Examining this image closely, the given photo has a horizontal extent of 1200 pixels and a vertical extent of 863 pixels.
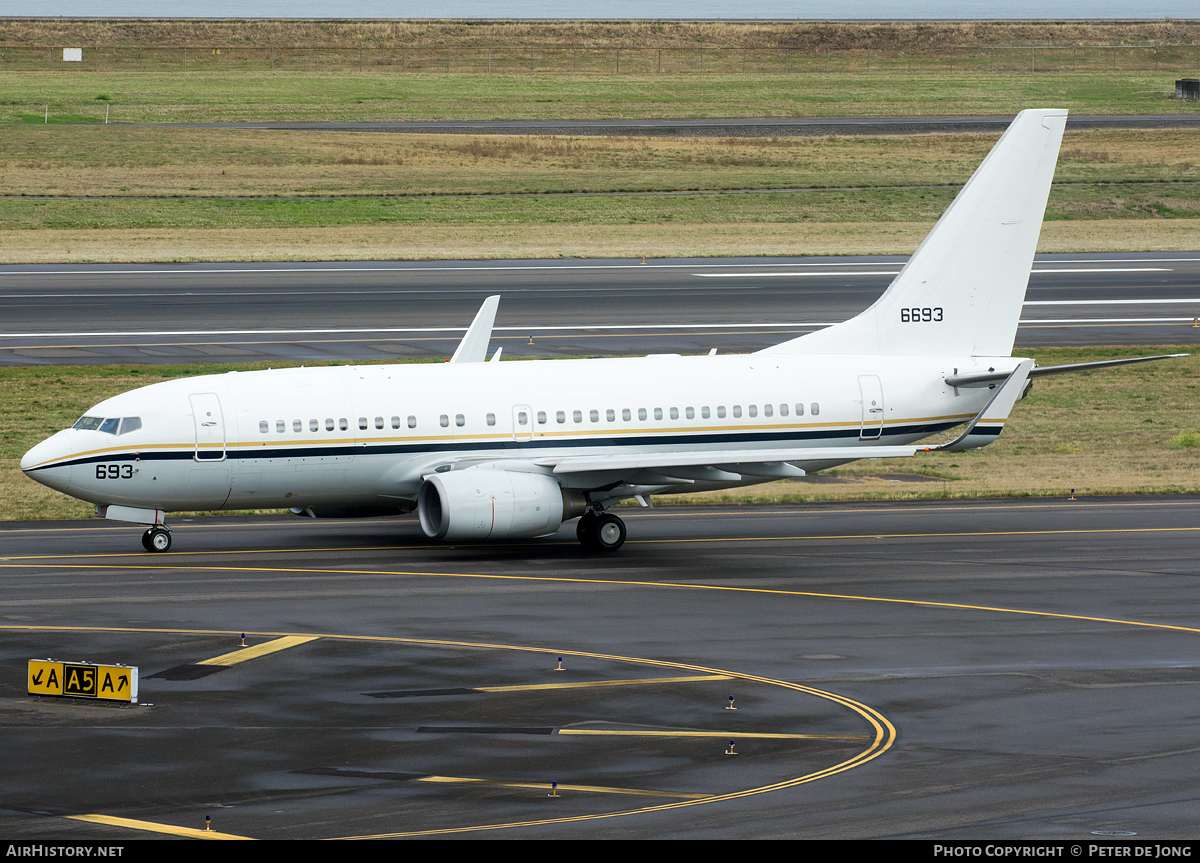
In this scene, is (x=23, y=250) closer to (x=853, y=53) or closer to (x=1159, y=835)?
(x=1159, y=835)

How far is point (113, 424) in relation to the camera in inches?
1471

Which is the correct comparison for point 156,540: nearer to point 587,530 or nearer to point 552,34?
point 587,530

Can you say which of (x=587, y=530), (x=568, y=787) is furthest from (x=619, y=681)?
(x=587, y=530)

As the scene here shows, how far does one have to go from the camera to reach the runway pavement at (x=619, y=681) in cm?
2055

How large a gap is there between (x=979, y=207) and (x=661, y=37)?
142 metres

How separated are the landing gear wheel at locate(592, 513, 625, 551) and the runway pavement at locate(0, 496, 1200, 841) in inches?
21.3

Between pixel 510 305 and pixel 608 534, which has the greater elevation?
pixel 510 305

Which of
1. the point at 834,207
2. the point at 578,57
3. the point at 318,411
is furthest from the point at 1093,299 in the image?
the point at 578,57

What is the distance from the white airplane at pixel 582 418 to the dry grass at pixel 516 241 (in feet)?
160

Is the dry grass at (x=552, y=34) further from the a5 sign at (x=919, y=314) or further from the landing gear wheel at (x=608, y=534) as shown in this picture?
A: the landing gear wheel at (x=608, y=534)

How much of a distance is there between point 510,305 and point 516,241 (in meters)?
19.0

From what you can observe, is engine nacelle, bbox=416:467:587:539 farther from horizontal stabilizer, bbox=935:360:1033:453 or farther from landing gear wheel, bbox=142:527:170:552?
horizontal stabilizer, bbox=935:360:1033:453

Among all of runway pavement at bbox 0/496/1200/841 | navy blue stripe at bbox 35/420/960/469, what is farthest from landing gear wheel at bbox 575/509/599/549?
navy blue stripe at bbox 35/420/960/469

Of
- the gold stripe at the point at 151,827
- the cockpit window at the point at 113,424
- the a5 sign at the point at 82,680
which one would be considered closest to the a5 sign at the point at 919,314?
the cockpit window at the point at 113,424
